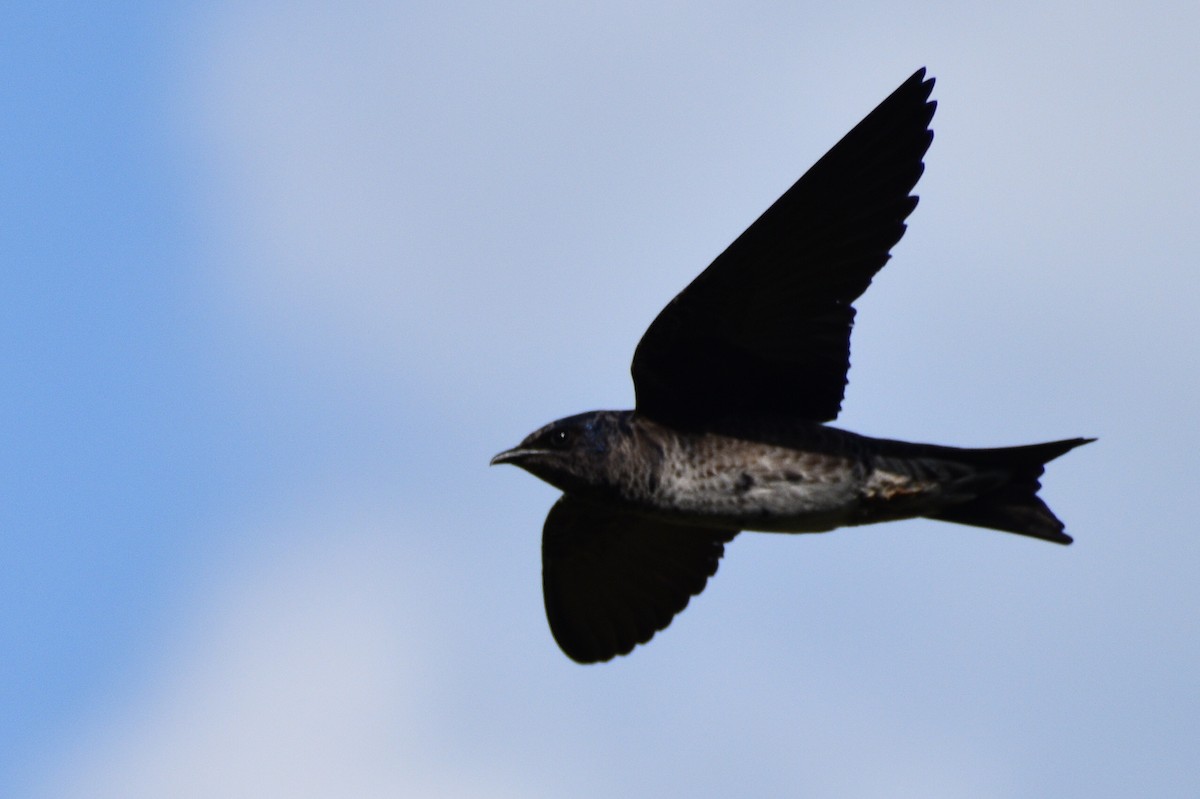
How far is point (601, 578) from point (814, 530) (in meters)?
2.14

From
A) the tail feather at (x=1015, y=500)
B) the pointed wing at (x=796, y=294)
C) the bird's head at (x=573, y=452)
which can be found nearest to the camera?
the pointed wing at (x=796, y=294)

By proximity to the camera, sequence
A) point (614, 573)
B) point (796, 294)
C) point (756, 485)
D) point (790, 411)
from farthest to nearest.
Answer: point (614, 573) < point (790, 411) < point (796, 294) < point (756, 485)

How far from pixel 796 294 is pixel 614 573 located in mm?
2562

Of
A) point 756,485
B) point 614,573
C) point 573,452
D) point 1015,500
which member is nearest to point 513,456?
point 573,452

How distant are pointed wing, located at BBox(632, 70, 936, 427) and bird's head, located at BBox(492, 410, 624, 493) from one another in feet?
0.93

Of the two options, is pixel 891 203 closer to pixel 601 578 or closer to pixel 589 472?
pixel 589 472

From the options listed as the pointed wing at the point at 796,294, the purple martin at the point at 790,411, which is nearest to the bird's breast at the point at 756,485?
the purple martin at the point at 790,411

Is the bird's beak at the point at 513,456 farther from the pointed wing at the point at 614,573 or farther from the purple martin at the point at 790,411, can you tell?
the pointed wing at the point at 614,573

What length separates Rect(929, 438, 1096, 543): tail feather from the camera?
9586 mm

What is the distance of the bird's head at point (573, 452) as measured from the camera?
32.0ft

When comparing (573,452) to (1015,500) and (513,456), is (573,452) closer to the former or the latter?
(513,456)

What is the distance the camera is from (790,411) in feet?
32.8

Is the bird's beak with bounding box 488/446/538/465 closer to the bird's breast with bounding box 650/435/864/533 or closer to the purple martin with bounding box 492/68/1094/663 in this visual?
the purple martin with bounding box 492/68/1094/663

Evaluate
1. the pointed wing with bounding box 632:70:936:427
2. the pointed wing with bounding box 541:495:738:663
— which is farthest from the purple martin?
the pointed wing with bounding box 541:495:738:663
